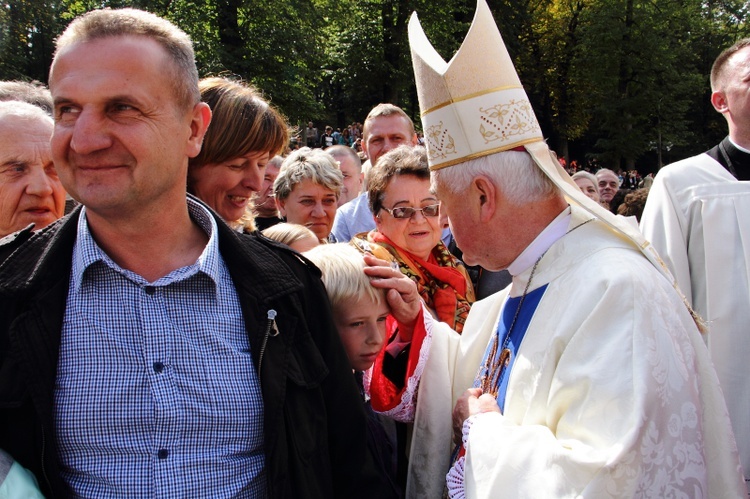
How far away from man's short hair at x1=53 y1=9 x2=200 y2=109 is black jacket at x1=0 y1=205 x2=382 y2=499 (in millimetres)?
404

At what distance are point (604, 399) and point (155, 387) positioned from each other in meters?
1.16

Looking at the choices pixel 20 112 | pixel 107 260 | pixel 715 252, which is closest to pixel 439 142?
pixel 107 260

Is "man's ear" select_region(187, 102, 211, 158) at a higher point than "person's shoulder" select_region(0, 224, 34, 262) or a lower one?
higher

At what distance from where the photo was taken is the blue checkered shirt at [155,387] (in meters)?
1.60

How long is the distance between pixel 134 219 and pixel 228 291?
32 cm

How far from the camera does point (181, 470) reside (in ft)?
5.31

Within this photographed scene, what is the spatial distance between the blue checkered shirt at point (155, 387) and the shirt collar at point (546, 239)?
0.96 m

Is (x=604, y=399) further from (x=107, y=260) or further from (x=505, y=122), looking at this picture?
(x=107, y=260)

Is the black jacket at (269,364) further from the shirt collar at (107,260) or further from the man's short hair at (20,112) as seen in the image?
the man's short hair at (20,112)

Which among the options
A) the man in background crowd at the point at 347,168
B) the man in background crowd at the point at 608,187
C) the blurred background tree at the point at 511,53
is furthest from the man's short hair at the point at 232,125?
the blurred background tree at the point at 511,53

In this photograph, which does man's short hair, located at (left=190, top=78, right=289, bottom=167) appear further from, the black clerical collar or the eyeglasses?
the black clerical collar

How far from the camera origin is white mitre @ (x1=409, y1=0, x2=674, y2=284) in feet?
6.92

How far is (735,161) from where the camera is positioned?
3312mm

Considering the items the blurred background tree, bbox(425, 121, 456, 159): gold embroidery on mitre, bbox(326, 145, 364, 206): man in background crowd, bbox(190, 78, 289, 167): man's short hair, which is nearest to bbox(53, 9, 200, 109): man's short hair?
bbox(190, 78, 289, 167): man's short hair
